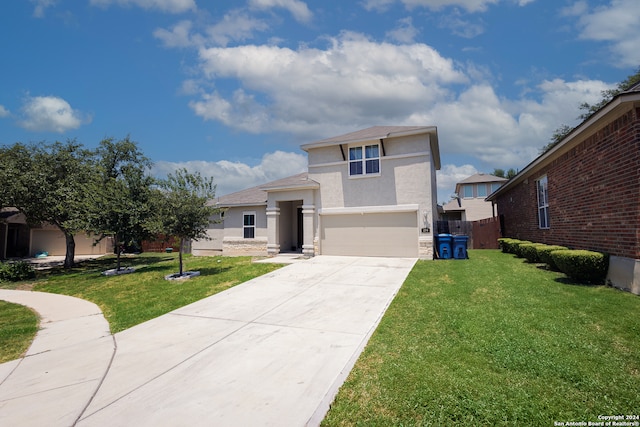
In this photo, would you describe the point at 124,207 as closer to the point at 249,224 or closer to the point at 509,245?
the point at 249,224

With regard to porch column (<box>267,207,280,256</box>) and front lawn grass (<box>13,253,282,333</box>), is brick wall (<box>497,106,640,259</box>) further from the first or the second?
porch column (<box>267,207,280,256</box>)

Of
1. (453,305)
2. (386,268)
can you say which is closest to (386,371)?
(453,305)

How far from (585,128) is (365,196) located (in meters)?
8.99

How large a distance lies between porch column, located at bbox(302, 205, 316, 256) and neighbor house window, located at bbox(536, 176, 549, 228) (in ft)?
32.3

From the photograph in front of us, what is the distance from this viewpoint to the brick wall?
660cm

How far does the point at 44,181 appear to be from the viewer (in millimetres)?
16188

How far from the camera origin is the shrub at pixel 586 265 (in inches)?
292

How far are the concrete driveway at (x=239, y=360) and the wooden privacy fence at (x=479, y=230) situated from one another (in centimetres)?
1321

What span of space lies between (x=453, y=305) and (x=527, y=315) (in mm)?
1262

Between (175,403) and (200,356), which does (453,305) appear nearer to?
(200,356)

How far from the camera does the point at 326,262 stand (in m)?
13.6

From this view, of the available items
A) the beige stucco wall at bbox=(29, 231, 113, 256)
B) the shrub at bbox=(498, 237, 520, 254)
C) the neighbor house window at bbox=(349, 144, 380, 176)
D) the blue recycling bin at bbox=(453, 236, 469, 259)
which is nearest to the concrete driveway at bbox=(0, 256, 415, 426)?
the blue recycling bin at bbox=(453, 236, 469, 259)

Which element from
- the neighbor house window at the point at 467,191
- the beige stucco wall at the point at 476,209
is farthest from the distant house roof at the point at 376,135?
the neighbor house window at the point at 467,191

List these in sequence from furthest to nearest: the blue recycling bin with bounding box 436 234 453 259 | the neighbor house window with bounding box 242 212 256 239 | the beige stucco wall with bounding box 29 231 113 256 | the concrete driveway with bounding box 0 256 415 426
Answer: the beige stucco wall with bounding box 29 231 113 256 → the neighbor house window with bounding box 242 212 256 239 → the blue recycling bin with bounding box 436 234 453 259 → the concrete driveway with bounding box 0 256 415 426
